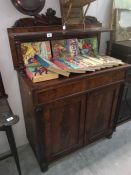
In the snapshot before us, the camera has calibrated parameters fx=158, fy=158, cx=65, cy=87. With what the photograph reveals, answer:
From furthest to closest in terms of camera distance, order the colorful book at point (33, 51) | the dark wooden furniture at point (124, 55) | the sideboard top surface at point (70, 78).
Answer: the dark wooden furniture at point (124, 55), the colorful book at point (33, 51), the sideboard top surface at point (70, 78)

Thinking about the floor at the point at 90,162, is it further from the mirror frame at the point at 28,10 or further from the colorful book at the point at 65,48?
the mirror frame at the point at 28,10

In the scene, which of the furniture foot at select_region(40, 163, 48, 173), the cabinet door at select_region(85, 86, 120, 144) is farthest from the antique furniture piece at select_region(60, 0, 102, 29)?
the furniture foot at select_region(40, 163, 48, 173)

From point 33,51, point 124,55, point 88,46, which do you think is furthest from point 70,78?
point 124,55

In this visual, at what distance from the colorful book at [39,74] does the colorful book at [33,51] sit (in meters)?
0.14

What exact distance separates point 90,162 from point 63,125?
58 cm

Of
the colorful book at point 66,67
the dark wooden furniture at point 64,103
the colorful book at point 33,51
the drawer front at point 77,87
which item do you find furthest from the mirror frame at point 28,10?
the drawer front at point 77,87

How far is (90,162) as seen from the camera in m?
1.61

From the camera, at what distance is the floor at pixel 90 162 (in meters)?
1.52

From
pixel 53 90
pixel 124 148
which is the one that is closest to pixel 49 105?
pixel 53 90

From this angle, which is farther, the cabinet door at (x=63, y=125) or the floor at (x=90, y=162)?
the floor at (x=90, y=162)

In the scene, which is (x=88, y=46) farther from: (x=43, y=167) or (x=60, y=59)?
(x=43, y=167)

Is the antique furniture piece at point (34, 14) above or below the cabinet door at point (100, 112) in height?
above

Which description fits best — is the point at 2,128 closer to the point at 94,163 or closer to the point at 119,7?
the point at 94,163

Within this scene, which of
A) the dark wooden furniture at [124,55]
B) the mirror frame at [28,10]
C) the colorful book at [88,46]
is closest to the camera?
the mirror frame at [28,10]
